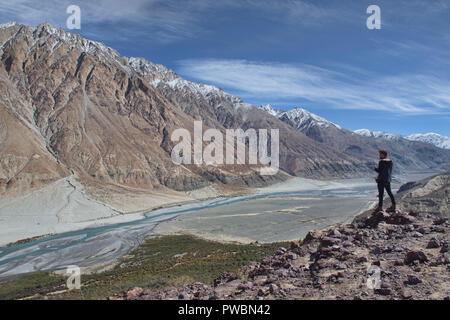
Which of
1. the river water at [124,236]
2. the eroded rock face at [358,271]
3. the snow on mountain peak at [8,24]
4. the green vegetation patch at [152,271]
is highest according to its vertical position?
the snow on mountain peak at [8,24]

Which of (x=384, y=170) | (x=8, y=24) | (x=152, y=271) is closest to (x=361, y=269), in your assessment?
(x=384, y=170)

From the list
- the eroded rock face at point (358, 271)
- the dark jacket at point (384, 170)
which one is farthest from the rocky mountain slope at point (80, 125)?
the dark jacket at point (384, 170)

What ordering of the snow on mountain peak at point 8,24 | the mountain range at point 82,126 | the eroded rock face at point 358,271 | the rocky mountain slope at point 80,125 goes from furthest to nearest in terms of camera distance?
the snow on mountain peak at point 8,24 → the rocky mountain slope at point 80,125 → the mountain range at point 82,126 → the eroded rock face at point 358,271

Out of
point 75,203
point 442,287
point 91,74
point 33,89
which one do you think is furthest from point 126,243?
point 91,74

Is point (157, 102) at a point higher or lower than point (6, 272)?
higher

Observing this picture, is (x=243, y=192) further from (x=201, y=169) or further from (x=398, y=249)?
(x=398, y=249)

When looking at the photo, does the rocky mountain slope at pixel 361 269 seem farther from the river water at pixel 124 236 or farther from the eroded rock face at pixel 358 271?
the river water at pixel 124 236

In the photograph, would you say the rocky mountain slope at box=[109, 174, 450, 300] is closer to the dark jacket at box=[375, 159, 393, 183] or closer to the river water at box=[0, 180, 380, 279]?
the dark jacket at box=[375, 159, 393, 183]
